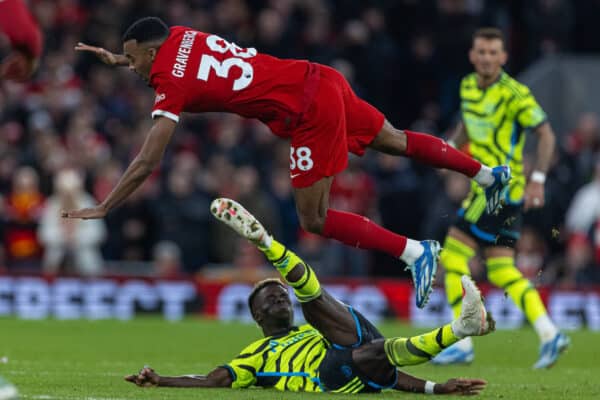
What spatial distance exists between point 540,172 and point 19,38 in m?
6.08

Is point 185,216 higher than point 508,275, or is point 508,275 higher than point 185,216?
point 185,216

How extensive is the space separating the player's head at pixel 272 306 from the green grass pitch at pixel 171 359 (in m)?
0.67

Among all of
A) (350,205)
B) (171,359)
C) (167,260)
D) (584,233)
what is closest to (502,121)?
(171,359)

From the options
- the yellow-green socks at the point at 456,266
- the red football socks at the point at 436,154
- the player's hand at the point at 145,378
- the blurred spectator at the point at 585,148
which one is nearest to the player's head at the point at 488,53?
the yellow-green socks at the point at 456,266

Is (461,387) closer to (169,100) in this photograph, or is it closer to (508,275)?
(169,100)

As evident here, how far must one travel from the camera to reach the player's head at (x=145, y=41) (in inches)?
398

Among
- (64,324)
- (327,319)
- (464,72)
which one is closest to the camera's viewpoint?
(327,319)

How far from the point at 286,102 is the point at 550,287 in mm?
9649

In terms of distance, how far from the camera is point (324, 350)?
977 centimetres

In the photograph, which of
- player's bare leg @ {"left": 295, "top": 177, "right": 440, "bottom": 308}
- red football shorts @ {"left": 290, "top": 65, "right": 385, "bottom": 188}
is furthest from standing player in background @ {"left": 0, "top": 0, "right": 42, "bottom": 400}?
player's bare leg @ {"left": 295, "top": 177, "right": 440, "bottom": 308}

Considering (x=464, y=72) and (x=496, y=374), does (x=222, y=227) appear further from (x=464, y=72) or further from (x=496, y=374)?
(x=496, y=374)

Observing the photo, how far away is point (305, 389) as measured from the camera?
9875mm

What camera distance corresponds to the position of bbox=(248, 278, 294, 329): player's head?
33.7ft

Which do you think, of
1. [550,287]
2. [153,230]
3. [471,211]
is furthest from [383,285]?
[471,211]
